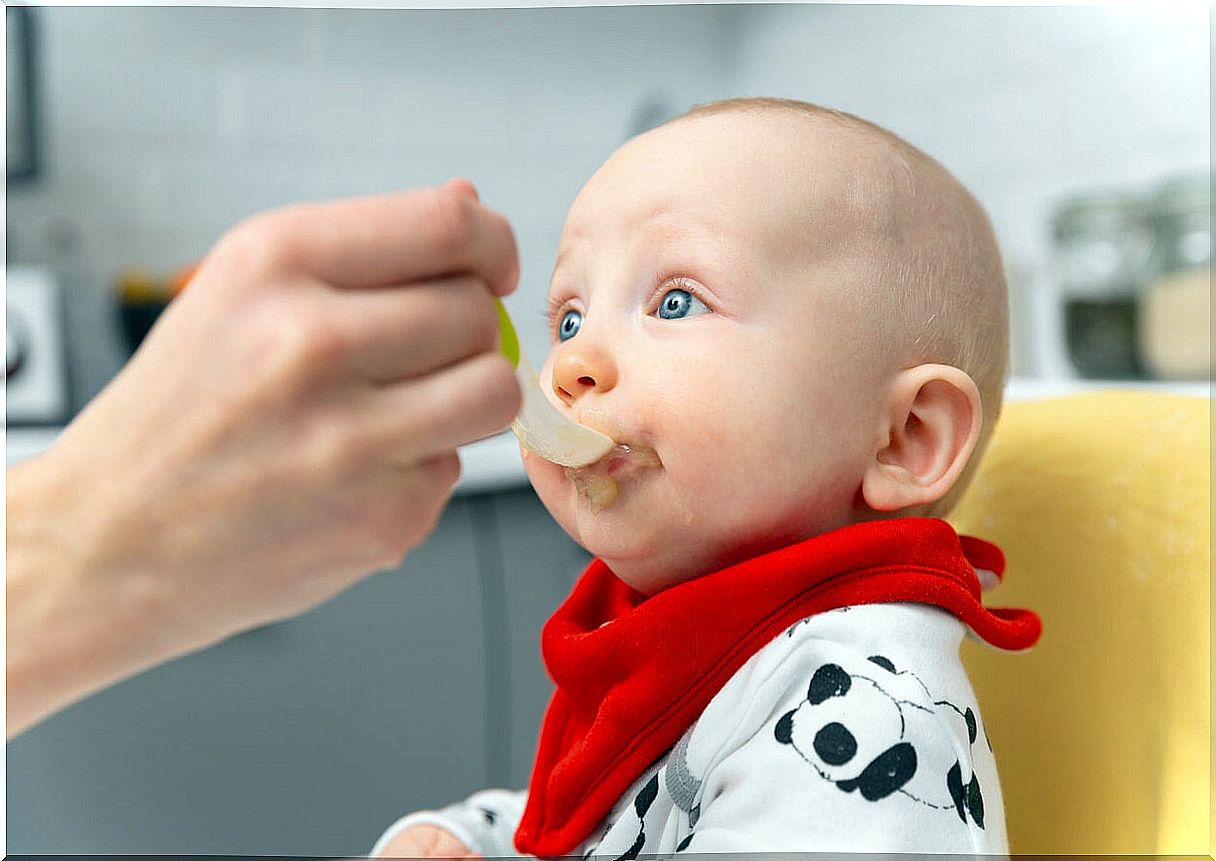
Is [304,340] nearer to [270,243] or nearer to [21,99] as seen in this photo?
[270,243]

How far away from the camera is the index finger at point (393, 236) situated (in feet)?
1.09

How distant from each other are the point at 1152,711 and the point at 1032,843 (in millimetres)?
103

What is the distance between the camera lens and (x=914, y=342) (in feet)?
1.90

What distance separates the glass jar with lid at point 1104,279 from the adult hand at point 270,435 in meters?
1.13

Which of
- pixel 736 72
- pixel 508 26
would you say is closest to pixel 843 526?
pixel 736 72

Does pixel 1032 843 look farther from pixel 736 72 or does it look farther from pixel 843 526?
pixel 736 72

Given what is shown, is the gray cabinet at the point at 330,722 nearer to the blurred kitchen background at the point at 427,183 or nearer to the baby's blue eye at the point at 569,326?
the blurred kitchen background at the point at 427,183

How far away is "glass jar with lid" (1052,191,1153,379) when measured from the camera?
52.5 inches

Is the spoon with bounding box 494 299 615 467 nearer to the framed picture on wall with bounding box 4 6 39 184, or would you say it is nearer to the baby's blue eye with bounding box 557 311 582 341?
the baby's blue eye with bounding box 557 311 582 341

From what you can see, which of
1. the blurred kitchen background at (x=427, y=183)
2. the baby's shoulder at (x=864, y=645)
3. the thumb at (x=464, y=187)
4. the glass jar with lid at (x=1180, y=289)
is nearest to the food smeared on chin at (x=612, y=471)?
the baby's shoulder at (x=864, y=645)

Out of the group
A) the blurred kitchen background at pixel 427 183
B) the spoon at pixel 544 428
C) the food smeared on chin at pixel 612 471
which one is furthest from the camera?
the blurred kitchen background at pixel 427 183

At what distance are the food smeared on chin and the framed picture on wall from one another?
1326 millimetres

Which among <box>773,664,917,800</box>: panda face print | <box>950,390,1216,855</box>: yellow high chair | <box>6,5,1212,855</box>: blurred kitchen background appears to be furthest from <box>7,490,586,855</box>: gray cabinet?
<box>773,664,917,800</box>: panda face print

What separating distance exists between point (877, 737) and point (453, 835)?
353 millimetres
